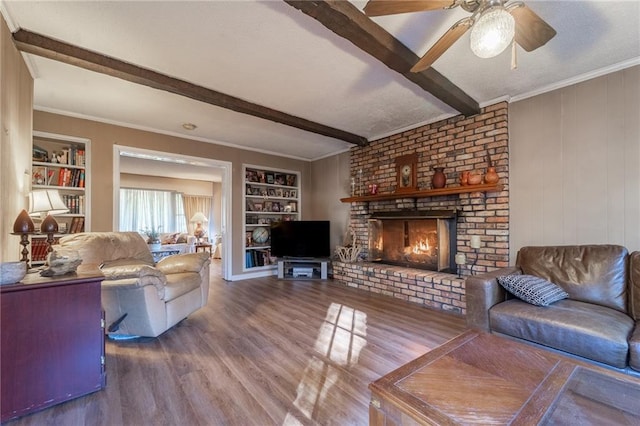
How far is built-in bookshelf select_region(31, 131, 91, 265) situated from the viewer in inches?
127

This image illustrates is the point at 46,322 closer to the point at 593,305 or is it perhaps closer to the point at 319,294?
the point at 319,294

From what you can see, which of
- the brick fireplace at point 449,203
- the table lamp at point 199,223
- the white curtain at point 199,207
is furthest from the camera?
the white curtain at point 199,207

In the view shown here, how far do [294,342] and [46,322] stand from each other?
5.47ft

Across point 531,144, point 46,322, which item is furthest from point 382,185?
point 46,322

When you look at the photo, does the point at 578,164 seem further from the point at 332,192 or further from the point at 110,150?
the point at 110,150

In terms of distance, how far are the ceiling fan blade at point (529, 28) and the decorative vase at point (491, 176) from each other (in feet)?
4.87

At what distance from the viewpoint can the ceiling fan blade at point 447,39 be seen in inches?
57.7

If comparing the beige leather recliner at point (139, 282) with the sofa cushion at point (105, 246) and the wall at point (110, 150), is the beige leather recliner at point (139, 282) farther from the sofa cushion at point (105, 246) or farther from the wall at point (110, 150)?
the wall at point (110, 150)

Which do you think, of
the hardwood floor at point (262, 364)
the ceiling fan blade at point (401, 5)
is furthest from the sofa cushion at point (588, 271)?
the ceiling fan blade at point (401, 5)

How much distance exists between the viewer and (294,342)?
7.81ft

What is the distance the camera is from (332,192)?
536cm

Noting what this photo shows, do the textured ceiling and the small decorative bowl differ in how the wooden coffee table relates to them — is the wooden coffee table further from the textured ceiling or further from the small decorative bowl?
the textured ceiling

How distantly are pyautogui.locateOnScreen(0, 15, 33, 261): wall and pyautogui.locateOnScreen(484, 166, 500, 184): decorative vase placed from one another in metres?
4.09

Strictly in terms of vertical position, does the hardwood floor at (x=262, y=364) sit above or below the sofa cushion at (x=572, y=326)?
below
